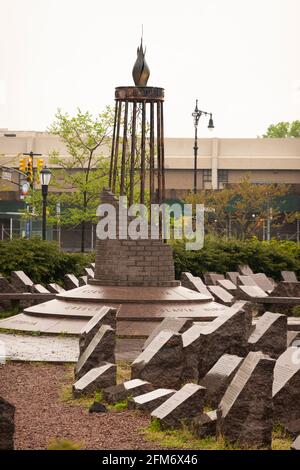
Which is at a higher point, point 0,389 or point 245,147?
point 245,147

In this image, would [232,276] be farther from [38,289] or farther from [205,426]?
[205,426]

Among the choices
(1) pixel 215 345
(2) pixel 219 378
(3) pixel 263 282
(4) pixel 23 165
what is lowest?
(3) pixel 263 282

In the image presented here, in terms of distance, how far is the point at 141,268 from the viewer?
24531 millimetres

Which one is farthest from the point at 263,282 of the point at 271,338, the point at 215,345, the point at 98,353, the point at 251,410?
the point at 251,410

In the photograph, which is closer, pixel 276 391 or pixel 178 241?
pixel 276 391

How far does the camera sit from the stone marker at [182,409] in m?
12.0

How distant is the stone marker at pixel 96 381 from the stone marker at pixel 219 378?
120 cm

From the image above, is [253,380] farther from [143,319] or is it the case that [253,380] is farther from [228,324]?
[143,319]

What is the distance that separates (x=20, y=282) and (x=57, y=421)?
52.5ft

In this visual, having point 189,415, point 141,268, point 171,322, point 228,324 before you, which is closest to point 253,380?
point 189,415

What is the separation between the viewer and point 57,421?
12.5 m

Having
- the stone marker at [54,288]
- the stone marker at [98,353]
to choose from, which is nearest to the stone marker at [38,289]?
the stone marker at [54,288]
